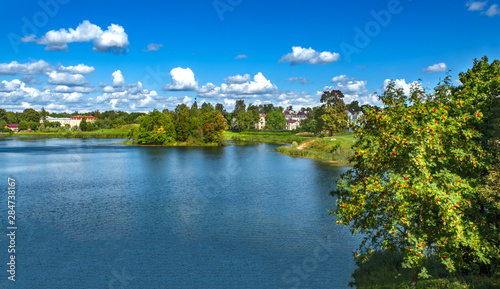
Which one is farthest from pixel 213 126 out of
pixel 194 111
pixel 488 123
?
pixel 488 123

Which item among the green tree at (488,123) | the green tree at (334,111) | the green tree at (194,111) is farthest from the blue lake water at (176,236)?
the green tree at (194,111)

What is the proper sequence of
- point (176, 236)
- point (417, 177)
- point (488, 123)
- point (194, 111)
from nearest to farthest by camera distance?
point (417, 177), point (488, 123), point (176, 236), point (194, 111)

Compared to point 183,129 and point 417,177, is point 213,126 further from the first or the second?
point 417,177

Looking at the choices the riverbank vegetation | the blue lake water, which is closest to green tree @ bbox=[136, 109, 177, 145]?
the blue lake water

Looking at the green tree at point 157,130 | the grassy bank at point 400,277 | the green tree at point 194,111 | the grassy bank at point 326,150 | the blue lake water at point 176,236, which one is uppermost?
the green tree at point 194,111

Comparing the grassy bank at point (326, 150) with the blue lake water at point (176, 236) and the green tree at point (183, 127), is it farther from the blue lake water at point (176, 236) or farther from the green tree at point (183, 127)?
the green tree at point (183, 127)

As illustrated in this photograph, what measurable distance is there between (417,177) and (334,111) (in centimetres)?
11535

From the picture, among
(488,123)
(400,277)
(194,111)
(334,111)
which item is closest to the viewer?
(488,123)

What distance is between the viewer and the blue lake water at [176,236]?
19.3 meters

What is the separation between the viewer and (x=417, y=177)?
12961mm

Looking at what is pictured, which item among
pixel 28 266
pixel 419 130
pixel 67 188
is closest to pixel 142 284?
pixel 28 266

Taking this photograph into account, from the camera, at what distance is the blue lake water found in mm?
19312

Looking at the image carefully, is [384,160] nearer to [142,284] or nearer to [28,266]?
[142,284]

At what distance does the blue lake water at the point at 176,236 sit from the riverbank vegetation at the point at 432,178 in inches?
234
